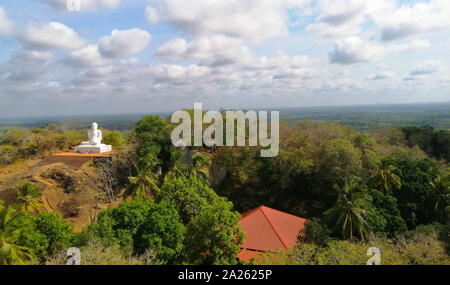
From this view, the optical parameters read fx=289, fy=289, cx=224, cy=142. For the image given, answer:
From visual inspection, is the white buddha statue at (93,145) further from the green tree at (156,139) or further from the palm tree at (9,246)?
the palm tree at (9,246)

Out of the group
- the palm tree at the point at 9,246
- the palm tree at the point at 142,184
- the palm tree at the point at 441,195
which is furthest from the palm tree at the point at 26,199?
the palm tree at the point at 441,195

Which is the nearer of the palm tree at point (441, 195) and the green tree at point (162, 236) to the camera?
the green tree at point (162, 236)

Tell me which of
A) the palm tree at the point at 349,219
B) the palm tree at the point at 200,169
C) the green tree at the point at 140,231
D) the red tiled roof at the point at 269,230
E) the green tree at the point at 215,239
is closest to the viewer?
the green tree at the point at 140,231

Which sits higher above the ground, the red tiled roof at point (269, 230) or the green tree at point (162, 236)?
the green tree at point (162, 236)

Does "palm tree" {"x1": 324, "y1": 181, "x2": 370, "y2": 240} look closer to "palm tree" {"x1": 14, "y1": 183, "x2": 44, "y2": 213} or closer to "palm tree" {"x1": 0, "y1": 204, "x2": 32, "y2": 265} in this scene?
"palm tree" {"x1": 0, "y1": 204, "x2": 32, "y2": 265}

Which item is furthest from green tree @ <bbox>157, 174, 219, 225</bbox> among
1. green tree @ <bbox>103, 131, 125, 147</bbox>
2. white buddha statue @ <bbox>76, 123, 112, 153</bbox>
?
green tree @ <bbox>103, 131, 125, 147</bbox>

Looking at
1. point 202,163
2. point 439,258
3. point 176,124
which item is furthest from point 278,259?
point 176,124
